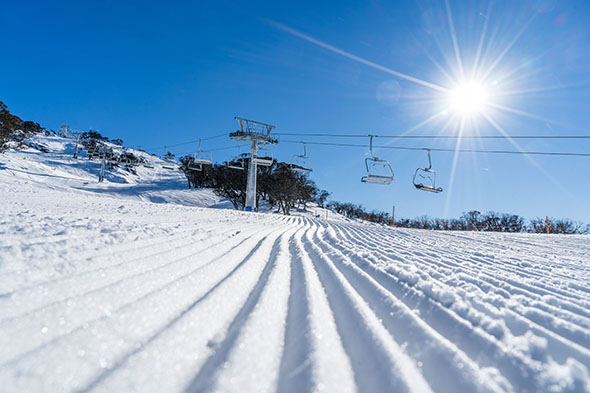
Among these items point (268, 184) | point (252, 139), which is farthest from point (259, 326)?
point (268, 184)

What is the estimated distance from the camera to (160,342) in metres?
1.04

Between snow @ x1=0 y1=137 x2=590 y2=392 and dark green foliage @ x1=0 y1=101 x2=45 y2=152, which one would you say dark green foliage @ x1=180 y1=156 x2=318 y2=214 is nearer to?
dark green foliage @ x1=0 y1=101 x2=45 y2=152

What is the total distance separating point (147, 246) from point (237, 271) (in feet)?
3.27

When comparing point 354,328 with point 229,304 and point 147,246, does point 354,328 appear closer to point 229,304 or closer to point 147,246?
point 229,304

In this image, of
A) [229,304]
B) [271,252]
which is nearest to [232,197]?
[271,252]

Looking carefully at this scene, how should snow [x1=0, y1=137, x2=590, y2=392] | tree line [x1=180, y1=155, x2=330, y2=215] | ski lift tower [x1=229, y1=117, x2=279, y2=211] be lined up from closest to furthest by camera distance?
1. snow [x1=0, y1=137, x2=590, y2=392]
2. ski lift tower [x1=229, y1=117, x2=279, y2=211]
3. tree line [x1=180, y1=155, x2=330, y2=215]

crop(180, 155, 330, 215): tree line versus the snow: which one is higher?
crop(180, 155, 330, 215): tree line

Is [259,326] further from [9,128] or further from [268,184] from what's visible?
[9,128]

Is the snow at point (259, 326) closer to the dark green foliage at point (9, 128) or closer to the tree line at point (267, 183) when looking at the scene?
the tree line at point (267, 183)

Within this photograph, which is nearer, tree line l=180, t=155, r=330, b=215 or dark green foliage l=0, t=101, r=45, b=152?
dark green foliage l=0, t=101, r=45, b=152

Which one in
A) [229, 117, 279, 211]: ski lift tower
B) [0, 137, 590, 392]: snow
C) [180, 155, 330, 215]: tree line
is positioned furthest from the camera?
[180, 155, 330, 215]: tree line

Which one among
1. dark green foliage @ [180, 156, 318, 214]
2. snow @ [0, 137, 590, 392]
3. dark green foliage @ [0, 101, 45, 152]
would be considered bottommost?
snow @ [0, 137, 590, 392]

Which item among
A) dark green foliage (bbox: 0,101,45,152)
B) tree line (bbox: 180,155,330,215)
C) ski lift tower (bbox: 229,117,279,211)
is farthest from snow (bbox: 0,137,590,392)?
dark green foliage (bbox: 0,101,45,152)

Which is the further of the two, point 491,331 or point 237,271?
point 237,271
